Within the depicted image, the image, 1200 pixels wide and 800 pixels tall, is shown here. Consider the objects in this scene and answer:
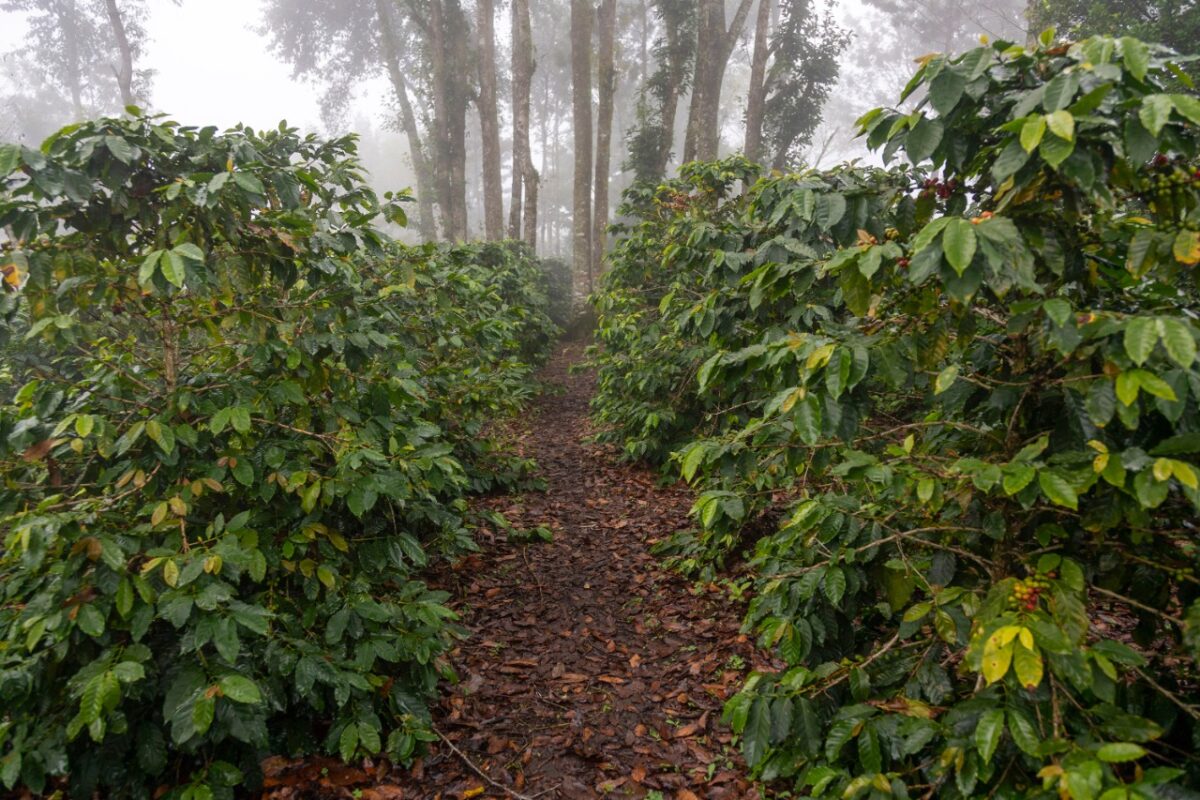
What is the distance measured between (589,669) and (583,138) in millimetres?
13299

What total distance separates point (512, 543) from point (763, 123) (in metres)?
14.6

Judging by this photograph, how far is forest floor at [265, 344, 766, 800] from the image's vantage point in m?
2.69

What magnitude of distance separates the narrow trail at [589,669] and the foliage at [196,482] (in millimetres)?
397

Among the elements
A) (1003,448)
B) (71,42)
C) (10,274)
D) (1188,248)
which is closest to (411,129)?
(71,42)

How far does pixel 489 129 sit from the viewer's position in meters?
15.6

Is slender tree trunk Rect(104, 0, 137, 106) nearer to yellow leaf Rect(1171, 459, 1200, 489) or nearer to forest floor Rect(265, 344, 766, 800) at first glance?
forest floor Rect(265, 344, 766, 800)

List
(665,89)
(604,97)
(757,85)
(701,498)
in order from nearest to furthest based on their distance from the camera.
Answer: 1. (701,498)
2. (604,97)
3. (665,89)
4. (757,85)

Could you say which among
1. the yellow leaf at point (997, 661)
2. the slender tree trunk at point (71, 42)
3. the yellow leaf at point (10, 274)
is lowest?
the yellow leaf at point (997, 661)

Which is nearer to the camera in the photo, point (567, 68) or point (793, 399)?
point (793, 399)

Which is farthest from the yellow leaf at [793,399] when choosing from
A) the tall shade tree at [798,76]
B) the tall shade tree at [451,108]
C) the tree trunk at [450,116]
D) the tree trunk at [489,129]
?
the tree trunk at [450,116]

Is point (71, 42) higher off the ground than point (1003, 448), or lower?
higher

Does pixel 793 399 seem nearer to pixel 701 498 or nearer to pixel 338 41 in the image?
pixel 701 498

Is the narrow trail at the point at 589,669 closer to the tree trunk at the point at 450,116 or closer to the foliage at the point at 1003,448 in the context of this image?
the foliage at the point at 1003,448

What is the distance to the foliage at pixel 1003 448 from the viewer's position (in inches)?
58.5
